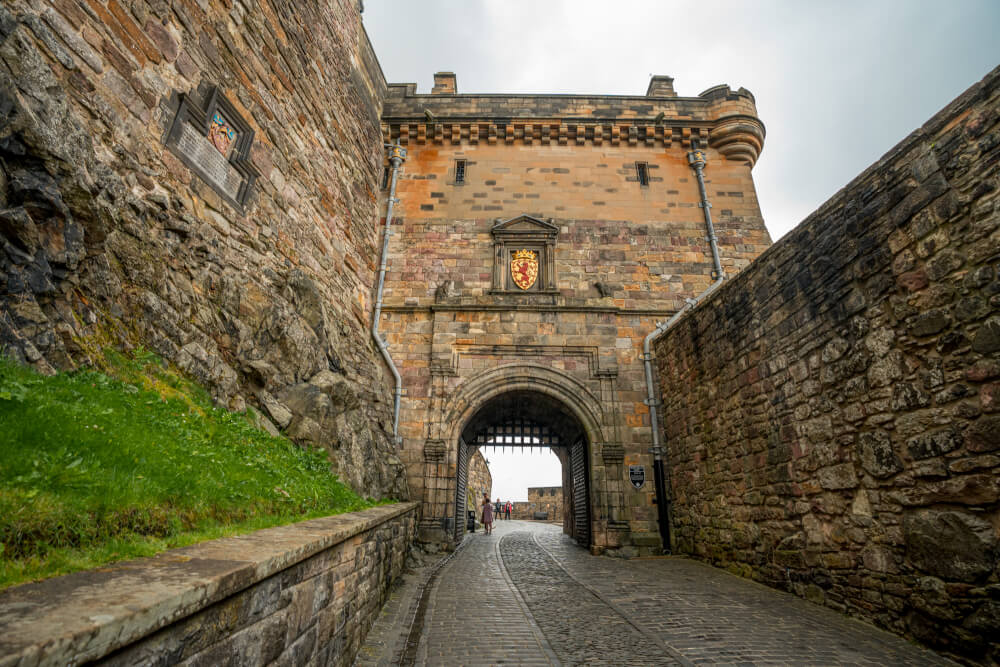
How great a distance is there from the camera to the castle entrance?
9398 millimetres

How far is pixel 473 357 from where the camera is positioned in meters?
9.38

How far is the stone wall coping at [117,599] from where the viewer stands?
989mm

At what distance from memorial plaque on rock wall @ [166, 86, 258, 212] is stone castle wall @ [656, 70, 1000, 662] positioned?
673cm

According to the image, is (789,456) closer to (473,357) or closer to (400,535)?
(400,535)

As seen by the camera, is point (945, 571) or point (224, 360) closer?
point (945, 571)

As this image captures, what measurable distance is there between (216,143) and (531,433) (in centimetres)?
865

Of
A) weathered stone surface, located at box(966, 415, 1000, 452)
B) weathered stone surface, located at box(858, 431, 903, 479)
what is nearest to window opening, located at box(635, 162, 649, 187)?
weathered stone surface, located at box(858, 431, 903, 479)

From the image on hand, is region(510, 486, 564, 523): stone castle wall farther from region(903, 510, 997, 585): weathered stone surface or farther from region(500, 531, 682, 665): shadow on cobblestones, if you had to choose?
region(903, 510, 997, 585): weathered stone surface

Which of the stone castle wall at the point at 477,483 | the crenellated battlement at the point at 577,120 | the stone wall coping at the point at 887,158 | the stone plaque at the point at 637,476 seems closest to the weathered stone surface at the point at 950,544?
the stone wall coping at the point at 887,158

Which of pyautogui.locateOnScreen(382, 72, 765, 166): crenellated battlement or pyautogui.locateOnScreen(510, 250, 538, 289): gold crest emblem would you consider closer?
pyautogui.locateOnScreen(510, 250, 538, 289): gold crest emblem

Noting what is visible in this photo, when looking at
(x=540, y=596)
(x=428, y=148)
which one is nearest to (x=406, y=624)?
(x=540, y=596)

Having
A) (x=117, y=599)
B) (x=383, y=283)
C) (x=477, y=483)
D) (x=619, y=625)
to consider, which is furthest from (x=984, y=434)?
(x=477, y=483)

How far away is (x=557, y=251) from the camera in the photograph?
10305 mm

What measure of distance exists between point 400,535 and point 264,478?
2.74m
